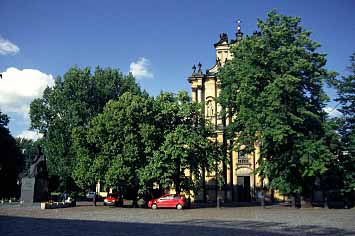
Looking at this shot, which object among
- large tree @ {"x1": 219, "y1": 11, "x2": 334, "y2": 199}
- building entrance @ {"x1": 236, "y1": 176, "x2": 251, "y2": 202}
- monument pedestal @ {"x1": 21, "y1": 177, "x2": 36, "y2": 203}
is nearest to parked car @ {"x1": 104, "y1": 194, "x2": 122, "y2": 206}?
monument pedestal @ {"x1": 21, "y1": 177, "x2": 36, "y2": 203}

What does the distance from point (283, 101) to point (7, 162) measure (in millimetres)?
41050

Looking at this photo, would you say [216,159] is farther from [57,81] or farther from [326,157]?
[57,81]

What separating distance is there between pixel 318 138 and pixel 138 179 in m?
16.0

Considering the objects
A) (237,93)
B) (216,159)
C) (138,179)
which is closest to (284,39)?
(237,93)

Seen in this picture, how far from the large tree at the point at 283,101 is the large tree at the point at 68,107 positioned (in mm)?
20218

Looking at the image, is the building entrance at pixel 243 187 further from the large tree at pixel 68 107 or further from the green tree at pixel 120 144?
the large tree at pixel 68 107

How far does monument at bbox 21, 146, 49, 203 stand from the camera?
30656mm

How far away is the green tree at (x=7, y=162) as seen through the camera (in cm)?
5212

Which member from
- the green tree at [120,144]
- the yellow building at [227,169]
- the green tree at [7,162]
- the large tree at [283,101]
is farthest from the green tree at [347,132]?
the green tree at [7,162]

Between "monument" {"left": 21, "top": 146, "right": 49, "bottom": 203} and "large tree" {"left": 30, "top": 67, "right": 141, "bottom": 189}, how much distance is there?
951 centimetres

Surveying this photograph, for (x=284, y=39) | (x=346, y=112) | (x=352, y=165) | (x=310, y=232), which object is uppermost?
(x=284, y=39)

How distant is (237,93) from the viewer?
34.1m

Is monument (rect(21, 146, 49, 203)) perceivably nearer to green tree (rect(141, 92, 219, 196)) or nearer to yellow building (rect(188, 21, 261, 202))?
green tree (rect(141, 92, 219, 196))

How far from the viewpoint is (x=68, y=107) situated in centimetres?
4469
